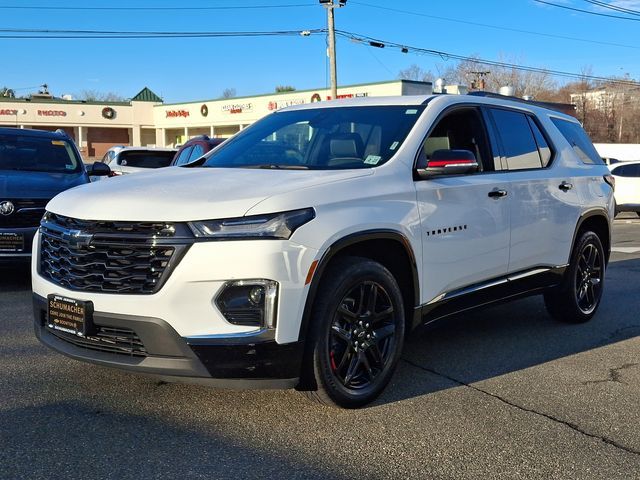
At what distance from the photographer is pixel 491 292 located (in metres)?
4.91

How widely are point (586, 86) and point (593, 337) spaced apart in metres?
63.7

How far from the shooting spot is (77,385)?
4129 millimetres

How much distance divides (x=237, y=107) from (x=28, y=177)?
128ft

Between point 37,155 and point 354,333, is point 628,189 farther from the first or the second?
point 354,333

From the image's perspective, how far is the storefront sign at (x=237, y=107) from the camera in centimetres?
4447

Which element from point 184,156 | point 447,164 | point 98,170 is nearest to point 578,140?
point 447,164

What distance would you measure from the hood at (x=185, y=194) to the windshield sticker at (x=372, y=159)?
208 millimetres

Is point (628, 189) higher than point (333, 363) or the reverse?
higher

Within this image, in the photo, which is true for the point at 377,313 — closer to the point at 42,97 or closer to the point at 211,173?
the point at 211,173

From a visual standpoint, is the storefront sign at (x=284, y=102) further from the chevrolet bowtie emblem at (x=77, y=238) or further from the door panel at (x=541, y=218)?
the chevrolet bowtie emblem at (x=77, y=238)

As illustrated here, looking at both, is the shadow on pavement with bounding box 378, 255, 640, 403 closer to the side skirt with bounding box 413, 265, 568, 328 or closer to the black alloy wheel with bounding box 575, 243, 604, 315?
the side skirt with bounding box 413, 265, 568, 328

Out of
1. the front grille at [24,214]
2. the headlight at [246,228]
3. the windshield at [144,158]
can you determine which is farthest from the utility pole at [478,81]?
the headlight at [246,228]

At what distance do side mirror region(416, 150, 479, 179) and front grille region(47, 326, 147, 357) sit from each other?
2.03 meters

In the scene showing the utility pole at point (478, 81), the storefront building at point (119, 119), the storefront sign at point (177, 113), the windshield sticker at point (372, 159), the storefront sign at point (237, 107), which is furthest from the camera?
the storefront sign at point (177, 113)
